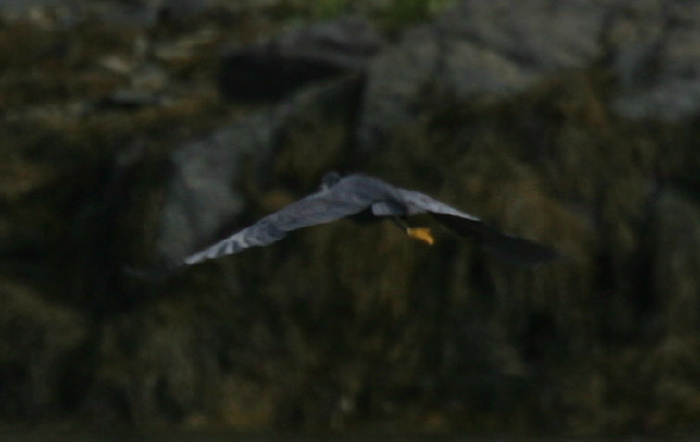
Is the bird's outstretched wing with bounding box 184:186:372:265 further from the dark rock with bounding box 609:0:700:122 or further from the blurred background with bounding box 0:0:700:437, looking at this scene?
the dark rock with bounding box 609:0:700:122

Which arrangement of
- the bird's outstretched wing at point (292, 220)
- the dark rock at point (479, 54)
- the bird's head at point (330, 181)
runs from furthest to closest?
the dark rock at point (479, 54) → the bird's head at point (330, 181) → the bird's outstretched wing at point (292, 220)

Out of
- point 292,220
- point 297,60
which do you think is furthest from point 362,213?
point 297,60

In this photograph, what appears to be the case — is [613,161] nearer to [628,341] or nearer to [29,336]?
[628,341]

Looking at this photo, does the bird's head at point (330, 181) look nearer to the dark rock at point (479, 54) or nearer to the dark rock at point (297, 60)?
the dark rock at point (479, 54)

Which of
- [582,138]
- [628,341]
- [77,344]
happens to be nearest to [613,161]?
[582,138]

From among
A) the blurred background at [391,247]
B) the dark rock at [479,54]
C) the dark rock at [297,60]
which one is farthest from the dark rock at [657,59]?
the dark rock at [297,60]

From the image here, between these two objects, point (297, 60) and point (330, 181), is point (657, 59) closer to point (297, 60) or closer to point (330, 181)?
point (297, 60)

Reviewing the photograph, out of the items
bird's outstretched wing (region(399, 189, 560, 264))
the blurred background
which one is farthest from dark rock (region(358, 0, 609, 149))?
bird's outstretched wing (region(399, 189, 560, 264))
